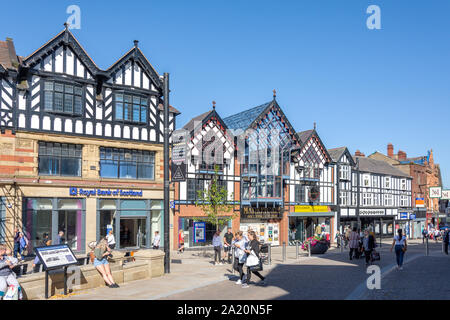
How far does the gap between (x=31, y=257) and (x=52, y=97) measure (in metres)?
8.02

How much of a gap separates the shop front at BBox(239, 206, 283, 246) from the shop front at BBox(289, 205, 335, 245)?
1.31 m

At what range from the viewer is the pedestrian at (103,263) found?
40.3ft

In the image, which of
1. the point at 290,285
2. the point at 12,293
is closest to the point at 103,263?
the point at 12,293

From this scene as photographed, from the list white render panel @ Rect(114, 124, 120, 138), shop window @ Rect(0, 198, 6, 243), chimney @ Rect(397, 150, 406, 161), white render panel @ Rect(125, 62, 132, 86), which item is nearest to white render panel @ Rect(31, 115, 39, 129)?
shop window @ Rect(0, 198, 6, 243)

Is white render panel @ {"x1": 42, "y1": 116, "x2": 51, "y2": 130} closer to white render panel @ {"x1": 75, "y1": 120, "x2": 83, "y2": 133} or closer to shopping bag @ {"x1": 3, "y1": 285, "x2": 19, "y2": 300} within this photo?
white render panel @ {"x1": 75, "y1": 120, "x2": 83, "y2": 133}

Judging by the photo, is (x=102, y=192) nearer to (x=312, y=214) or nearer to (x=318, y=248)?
(x=318, y=248)

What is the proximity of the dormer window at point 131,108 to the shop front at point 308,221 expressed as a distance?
15.2 m

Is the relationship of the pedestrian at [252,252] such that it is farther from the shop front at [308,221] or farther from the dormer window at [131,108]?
the shop front at [308,221]

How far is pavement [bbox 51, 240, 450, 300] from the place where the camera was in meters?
11.2

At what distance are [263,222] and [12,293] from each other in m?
24.2

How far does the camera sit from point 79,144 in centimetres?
2273

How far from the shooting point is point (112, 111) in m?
24.0

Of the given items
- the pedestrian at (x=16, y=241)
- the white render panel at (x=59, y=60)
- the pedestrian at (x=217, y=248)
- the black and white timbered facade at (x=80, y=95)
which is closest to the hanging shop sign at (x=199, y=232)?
the black and white timbered facade at (x=80, y=95)
